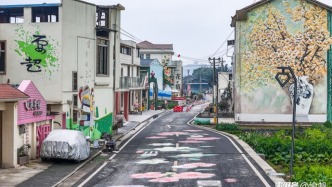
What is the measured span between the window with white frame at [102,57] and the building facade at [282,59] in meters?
19.7

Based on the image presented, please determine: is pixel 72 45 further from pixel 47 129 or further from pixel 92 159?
pixel 92 159

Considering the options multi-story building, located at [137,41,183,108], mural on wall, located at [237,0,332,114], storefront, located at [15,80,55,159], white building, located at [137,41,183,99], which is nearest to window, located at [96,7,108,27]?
storefront, located at [15,80,55,159]

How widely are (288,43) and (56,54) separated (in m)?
28.1

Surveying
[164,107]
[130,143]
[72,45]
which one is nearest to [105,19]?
[72,45]

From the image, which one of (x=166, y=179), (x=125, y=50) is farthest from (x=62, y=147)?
(x=125, y=50)

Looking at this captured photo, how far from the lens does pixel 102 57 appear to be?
35.8 meters

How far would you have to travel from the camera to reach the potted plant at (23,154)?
23703 mm

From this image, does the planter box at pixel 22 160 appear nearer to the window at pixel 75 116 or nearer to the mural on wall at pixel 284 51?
the window at pixel 75 116

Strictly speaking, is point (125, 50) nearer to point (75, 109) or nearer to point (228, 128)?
point (228, 128)

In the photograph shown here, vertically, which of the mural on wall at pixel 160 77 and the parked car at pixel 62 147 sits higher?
the mural on wall at pixel 160 77

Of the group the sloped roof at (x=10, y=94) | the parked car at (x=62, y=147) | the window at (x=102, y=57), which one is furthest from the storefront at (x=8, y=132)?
the window at (x=102, y=57)

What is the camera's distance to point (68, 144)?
24.2 metres

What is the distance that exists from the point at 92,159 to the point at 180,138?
12.4 m

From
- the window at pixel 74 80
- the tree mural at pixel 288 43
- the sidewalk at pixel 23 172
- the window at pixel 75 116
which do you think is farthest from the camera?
the tree mural at pixel 288 43
